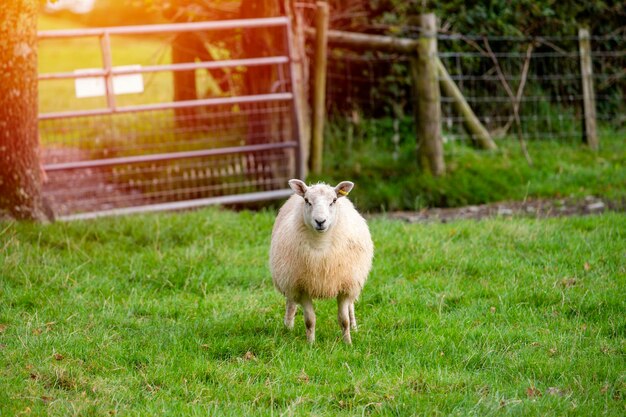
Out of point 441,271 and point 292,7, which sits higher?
point 292,7

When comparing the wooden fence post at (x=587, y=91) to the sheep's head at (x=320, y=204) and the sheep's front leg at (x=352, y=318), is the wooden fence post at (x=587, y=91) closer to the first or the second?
the sheep's front leg at (x=352, y=318)

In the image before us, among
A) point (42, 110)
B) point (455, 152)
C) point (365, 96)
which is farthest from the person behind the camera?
point (42, 110)

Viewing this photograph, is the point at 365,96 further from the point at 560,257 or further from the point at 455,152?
the point at 560,257

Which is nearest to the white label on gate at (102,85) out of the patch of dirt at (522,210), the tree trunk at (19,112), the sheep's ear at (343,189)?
the tree trunk at (19,112)

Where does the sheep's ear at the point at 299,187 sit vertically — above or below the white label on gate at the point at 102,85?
below

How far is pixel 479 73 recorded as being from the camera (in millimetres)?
13102

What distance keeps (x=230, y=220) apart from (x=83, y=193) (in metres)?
3.45

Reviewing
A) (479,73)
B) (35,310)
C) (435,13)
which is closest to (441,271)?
(35,310)

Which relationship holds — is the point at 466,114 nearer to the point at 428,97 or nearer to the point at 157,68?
the point at 428,97

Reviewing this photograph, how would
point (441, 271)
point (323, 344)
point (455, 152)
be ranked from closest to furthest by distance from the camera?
1. point (323, 344)
2. point (441, 271)
3. point (455, 152)

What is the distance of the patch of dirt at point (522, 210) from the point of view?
9.39m

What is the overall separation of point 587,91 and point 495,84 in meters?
1.37

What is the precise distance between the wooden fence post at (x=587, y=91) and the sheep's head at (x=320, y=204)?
7134 millimetres

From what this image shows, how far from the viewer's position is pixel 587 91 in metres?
12.0
